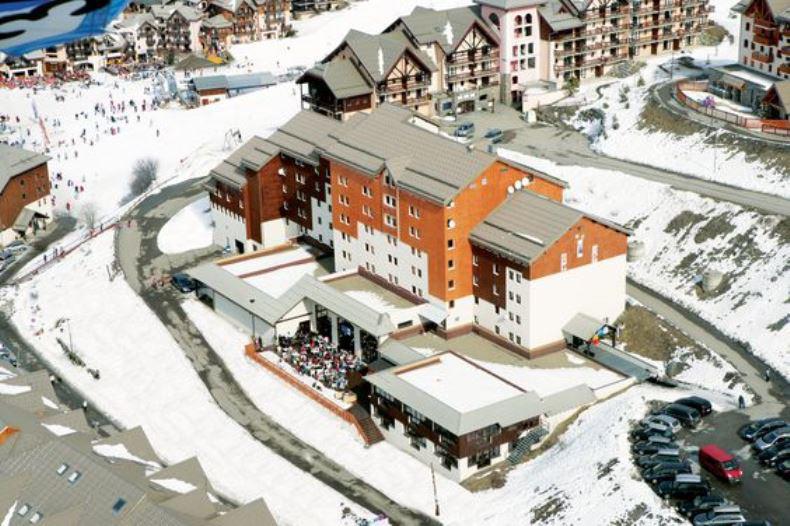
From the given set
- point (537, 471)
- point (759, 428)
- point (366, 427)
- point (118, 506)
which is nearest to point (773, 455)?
point (759, 428)

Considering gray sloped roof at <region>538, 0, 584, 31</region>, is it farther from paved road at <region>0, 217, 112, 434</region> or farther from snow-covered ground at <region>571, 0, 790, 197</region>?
paved road at <region>0, 217, 112, 434</region>

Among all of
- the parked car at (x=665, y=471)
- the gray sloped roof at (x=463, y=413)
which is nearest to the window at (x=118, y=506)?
the gray sloped roof at (x=463, y=413)

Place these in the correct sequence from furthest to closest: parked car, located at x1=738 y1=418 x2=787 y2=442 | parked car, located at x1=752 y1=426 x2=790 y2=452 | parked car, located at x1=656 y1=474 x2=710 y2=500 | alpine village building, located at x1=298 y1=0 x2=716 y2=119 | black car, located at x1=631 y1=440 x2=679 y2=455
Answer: alpine village building, located at x1=298 y1=0 x2=716 y2=119 → parked car, located at x1=738 y1=418 x2=787 y2=442 → black car, located at x1=631 y1=440 x2=679 y2=455 → parked car, located at x1=752 y1=426 x2=790 y2=452 → parked car, located at x1=656 y1=474 x2=710 y2=500

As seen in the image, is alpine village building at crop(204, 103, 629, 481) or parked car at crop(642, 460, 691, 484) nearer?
parked car at crop(642, 460, 691, 484)

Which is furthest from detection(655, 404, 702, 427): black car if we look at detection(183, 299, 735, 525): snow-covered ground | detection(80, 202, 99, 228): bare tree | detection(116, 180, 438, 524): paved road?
detection(80, 202, 99, 228): bare tree

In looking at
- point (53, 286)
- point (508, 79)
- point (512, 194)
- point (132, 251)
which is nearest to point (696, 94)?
point (508, 79)

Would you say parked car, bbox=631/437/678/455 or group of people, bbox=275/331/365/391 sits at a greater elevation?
parked car, bbox=631/437/678/455
